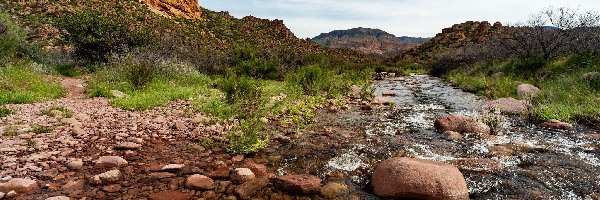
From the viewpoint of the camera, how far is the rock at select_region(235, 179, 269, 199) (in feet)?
16.0

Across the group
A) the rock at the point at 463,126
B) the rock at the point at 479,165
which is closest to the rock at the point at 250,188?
the rock at the point at 479,165

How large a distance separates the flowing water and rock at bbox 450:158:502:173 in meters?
0.04

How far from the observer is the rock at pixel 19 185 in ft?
15.0

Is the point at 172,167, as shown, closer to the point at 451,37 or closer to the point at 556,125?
the point at 556,125

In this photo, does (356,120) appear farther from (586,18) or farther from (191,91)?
(586,18)

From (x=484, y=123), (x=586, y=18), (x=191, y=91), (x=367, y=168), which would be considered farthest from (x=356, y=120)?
(x=586, y=18)

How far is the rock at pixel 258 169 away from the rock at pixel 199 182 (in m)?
0.69

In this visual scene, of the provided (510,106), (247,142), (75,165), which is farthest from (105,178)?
(510,106)

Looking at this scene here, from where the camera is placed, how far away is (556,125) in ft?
29.9

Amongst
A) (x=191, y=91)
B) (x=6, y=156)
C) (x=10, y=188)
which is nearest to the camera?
(x=10, y=188)

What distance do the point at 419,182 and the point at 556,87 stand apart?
12393 mm

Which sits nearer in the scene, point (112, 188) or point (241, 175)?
point (112, 188)

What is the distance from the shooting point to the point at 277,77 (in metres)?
24.8

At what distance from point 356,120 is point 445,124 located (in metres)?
2.27
